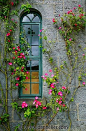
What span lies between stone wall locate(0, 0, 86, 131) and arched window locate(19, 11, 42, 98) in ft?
0.54

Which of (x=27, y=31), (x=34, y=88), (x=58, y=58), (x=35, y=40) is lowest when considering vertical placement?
(x=34, y=88)

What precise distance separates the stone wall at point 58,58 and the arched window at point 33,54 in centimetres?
16

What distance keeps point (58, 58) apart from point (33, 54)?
607 mm

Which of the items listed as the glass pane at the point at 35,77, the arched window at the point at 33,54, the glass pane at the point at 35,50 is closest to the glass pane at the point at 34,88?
the arched window at the point at 33,54

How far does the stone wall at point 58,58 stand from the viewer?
4348mm

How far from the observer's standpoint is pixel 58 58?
4602 millimetres

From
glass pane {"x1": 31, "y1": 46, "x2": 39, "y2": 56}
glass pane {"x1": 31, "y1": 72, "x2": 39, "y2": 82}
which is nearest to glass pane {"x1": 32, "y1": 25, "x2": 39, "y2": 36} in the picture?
glass pane {"x1": 31, "y1": 46, "x2": 39, "y2": 56}

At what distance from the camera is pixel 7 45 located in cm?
455

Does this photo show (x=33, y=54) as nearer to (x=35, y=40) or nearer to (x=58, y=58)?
(x=35, y=40)

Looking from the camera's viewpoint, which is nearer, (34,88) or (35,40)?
(34,88)

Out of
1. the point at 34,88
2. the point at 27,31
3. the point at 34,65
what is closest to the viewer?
the point at 34,88

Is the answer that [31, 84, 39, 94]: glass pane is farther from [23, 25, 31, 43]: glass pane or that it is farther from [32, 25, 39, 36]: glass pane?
[32, 25, 39, 36]: glass pane

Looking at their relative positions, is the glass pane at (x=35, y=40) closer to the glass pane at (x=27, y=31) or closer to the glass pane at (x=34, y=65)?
the glass pane at (x=27, y=31)

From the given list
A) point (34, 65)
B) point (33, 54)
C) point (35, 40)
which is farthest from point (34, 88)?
point (35, 40)
